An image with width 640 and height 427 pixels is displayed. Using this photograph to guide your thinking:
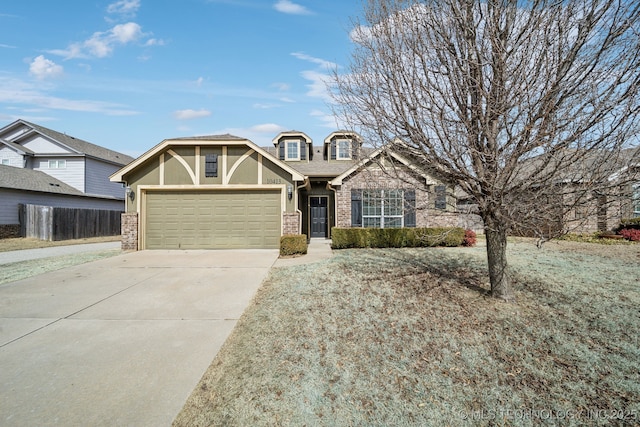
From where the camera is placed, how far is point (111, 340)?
396 centimetres

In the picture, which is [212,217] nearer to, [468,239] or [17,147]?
[468,239]

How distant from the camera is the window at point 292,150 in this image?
58.0ft

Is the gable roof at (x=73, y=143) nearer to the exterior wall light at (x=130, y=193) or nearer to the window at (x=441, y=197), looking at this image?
the exterior wall light at (x=130, y=193)

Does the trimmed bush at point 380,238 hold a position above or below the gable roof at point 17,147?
below

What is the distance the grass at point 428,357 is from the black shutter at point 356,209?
22.3 ft

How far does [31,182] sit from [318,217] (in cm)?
1787

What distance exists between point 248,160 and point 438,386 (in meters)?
10.7

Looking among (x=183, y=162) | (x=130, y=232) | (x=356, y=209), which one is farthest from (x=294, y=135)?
(x=130, y=232)

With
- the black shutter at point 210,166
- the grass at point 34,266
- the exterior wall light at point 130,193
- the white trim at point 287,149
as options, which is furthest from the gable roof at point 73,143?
the black shutter at point 210,166

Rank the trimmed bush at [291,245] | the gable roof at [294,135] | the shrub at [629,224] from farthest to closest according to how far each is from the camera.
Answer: the gable roof at [294,135], the shrub at [629,224], the trimmed bush at [291,245]

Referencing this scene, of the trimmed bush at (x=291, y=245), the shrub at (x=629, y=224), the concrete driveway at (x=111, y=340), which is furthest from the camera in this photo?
the shrub at (x=629, y=224)

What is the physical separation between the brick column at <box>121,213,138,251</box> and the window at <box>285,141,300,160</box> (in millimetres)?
8879

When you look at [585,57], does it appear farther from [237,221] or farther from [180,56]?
[180,56]

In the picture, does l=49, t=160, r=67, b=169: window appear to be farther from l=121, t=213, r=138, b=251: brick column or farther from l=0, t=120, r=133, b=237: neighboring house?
l=121, t=213, r=138, b=251: brick column
